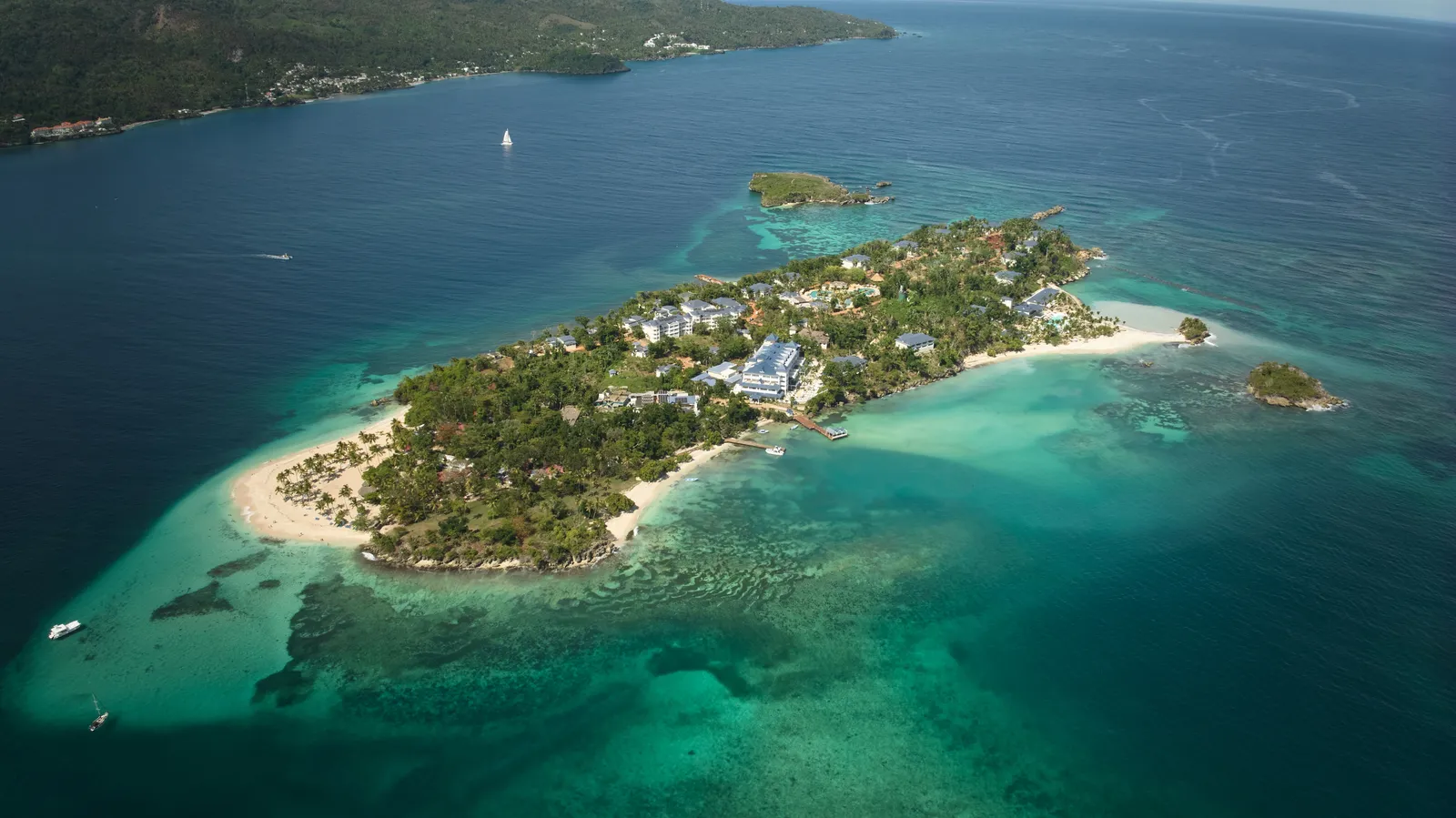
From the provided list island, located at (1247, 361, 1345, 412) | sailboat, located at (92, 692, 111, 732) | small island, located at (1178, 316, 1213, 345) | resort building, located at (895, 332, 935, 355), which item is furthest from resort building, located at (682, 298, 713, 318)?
sailboat, located at (92, 692, 111, 732)

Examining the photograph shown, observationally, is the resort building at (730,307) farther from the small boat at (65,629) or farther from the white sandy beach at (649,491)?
the small boat at (65,629)

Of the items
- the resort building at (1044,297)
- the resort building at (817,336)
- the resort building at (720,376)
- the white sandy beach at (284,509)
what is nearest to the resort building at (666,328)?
the resort building at (720,376)

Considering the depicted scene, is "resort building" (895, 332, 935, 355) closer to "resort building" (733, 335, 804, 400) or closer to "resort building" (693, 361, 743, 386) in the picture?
"resort building" (733, 335, 804, 400)

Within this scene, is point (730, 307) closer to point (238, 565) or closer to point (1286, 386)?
point (238, 565)

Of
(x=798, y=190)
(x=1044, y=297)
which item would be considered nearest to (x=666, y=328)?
(x=1044, y=297)

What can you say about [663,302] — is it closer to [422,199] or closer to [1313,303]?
[422,199]
